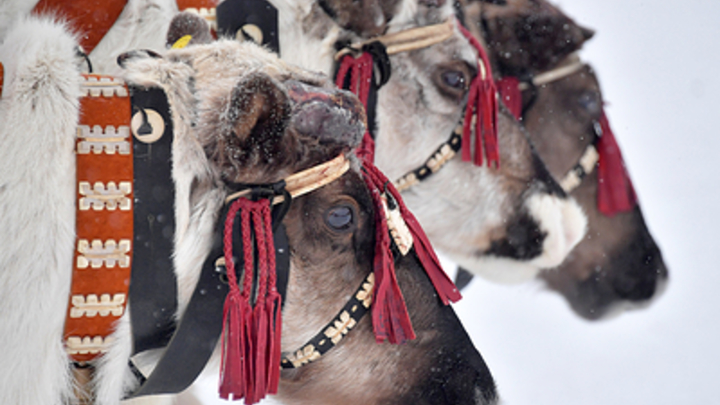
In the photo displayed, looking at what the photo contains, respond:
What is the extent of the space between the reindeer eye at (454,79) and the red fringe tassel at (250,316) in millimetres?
1525

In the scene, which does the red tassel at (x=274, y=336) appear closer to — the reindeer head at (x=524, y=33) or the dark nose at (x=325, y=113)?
the dark nose at (x=325, y=113)

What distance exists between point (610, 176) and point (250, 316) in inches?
110

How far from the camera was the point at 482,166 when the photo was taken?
2.77 meters

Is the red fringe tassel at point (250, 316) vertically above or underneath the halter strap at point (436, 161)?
underneath

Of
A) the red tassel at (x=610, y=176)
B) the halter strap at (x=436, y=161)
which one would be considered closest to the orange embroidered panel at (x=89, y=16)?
the halter strap at (x=436, y=161)

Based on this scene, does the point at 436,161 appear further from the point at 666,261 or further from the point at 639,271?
the point at 666,261

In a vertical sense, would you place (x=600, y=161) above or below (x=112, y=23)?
below

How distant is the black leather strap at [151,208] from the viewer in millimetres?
1257

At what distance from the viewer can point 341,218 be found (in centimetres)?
142

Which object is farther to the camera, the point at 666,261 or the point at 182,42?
the point at 666,261

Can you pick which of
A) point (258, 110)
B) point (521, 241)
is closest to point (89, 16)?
point (258, 110)

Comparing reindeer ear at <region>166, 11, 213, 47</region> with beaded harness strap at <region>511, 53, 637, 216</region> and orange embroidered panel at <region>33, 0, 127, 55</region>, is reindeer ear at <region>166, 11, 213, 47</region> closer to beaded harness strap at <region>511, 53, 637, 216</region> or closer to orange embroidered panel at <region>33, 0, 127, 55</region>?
orange embroidered panel at <region>33, 0, 127, 55</region>


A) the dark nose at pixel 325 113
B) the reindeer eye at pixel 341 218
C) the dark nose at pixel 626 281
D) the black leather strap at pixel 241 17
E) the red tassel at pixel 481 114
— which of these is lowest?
the dark nose at pixel 626 281

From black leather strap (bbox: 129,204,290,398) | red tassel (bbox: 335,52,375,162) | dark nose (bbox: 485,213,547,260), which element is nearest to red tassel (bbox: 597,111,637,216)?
dark nose (bbox: 485,213,547,260)
